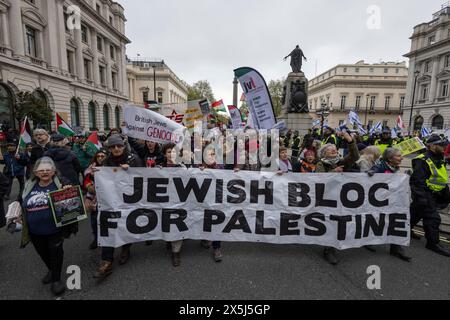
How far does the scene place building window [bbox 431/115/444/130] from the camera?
36688mm

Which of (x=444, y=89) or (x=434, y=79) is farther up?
(x=434, y=79)

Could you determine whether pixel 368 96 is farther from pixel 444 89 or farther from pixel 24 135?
pixel 24 135

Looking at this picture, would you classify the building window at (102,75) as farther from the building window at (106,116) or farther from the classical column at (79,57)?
the classical column at (79,57)

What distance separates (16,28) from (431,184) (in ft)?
85.1

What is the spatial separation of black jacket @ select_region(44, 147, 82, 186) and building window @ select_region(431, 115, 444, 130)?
4959 centimetres

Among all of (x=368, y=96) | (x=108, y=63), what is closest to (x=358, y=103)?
(x=368, y=96)

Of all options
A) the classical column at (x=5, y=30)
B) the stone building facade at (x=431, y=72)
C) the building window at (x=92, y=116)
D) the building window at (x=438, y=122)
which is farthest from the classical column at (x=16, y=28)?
the building window at (x=438, y=122)

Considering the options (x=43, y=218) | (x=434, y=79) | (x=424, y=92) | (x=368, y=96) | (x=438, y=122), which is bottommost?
(x=43, y=218)

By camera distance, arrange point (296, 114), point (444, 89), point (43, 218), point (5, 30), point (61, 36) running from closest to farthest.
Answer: point (43, 218)
point (5, 30)
point (296, 114)
point (61, 36)
point (444, 89)

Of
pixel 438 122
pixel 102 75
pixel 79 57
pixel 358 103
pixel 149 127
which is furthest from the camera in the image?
pixel 358 103

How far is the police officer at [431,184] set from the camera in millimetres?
3518

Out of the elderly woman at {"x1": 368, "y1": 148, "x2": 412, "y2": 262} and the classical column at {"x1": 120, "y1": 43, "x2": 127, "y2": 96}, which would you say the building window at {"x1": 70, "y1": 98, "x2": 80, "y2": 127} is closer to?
the classical column at {"x1": 120, "y1": 43, "x2": 127, "y2": 96}

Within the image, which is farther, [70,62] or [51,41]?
[70,62]

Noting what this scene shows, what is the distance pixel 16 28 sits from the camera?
690 inches
